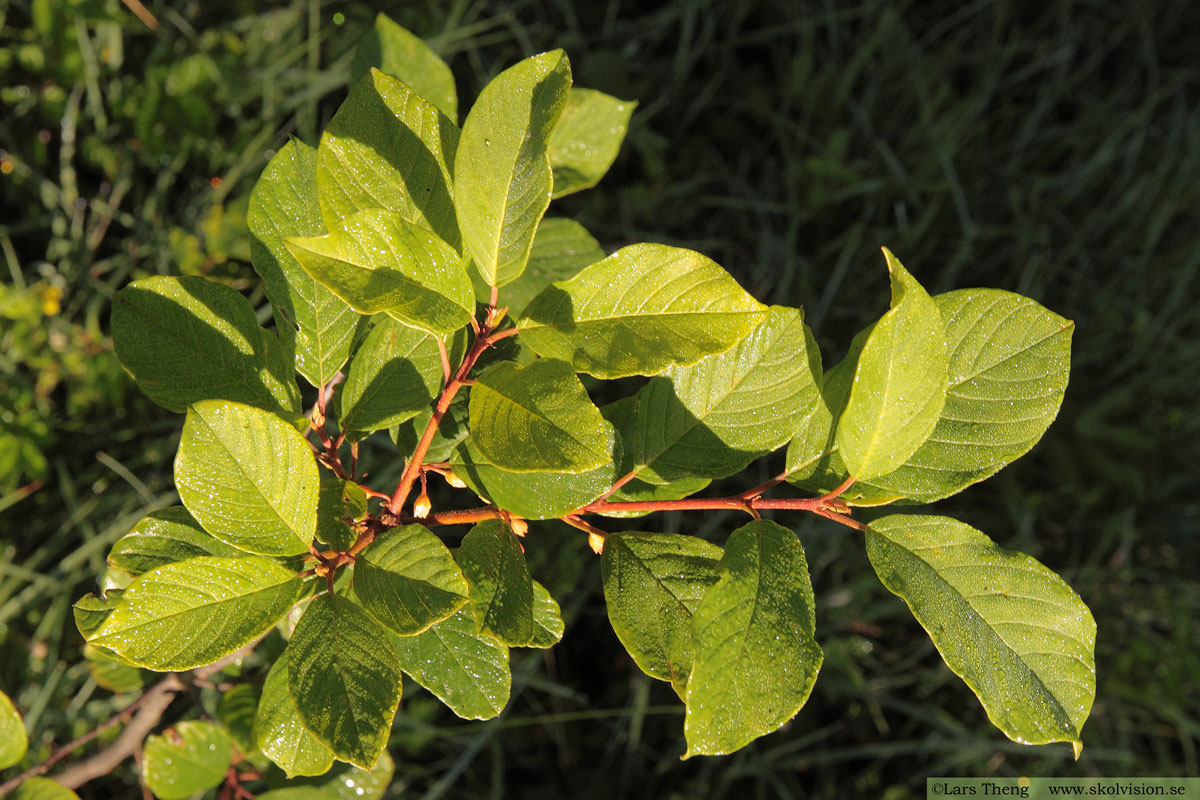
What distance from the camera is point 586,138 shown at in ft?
3.34

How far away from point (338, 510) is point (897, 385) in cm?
50

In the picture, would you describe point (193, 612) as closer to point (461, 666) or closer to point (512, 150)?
point (461, 666)

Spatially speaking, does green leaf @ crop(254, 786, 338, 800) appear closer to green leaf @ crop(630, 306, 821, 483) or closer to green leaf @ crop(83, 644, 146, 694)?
green leaf @ crop(83, 644, 146, 694)

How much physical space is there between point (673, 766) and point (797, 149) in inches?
65.4

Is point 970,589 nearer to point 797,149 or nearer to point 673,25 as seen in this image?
point 797,149

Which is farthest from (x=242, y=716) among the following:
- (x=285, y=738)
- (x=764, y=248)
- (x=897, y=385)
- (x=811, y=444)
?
(x=764, y=248)

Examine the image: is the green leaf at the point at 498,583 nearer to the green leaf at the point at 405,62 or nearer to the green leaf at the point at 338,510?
the green leaf at the point at 338,510

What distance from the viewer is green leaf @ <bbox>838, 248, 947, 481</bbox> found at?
0.65 metres

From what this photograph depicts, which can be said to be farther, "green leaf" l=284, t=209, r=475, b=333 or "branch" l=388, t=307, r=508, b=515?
"branch" l=388, t=307, r=508, b=515

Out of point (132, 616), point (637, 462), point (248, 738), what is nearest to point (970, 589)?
point (637, 462)

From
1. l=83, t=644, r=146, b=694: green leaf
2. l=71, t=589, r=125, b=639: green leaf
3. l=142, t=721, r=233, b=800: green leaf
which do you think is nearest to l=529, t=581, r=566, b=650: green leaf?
l=71, t=589, r=125, b=639: green leaf

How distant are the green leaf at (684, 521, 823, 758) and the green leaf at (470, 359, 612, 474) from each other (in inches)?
6.1

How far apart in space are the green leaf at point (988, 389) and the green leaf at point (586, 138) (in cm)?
46

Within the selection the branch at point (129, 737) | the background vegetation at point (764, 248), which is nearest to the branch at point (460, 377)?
the branch at point (129, 737)
